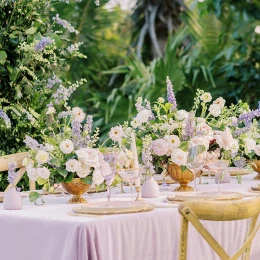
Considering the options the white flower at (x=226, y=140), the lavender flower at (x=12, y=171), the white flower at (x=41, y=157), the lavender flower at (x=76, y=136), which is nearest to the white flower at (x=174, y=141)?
the white flower at (x=226, y=140)

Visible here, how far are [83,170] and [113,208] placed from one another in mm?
371

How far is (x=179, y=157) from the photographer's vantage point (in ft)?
13.5

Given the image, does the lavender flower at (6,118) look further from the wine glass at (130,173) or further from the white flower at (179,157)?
the wine glass at (130,173)

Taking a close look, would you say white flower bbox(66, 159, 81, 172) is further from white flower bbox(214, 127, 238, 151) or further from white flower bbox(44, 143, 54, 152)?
white flower bbox(214, 127, 238, 151)

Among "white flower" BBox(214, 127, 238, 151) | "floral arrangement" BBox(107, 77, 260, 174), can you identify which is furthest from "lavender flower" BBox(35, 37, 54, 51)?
"white flower" BBox(214, 127, 238, 151)

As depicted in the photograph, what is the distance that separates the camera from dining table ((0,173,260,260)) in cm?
316

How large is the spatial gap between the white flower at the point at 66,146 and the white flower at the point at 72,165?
6 centimetres

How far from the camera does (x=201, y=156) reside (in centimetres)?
395

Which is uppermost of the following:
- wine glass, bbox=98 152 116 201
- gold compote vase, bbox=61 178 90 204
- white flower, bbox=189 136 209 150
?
white flower, bbox=189 136 209 150

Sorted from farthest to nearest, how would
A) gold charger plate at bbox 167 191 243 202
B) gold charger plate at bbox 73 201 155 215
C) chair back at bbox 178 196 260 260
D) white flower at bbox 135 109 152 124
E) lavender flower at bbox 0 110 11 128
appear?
lavender flower at bbox 0 110 11 128 → white flower at bbox 135 109 152 124 → gold charger plate at bbox 167 191 243 202 → gold charger plate at bbox 73 201 155 215 → chair back at bbox 178 196 260 260

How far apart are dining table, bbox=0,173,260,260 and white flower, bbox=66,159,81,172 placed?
0.18 m

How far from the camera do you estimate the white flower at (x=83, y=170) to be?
144 inches

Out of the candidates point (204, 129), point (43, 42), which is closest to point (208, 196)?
point (204, 129)

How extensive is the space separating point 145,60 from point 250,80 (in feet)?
8.12
